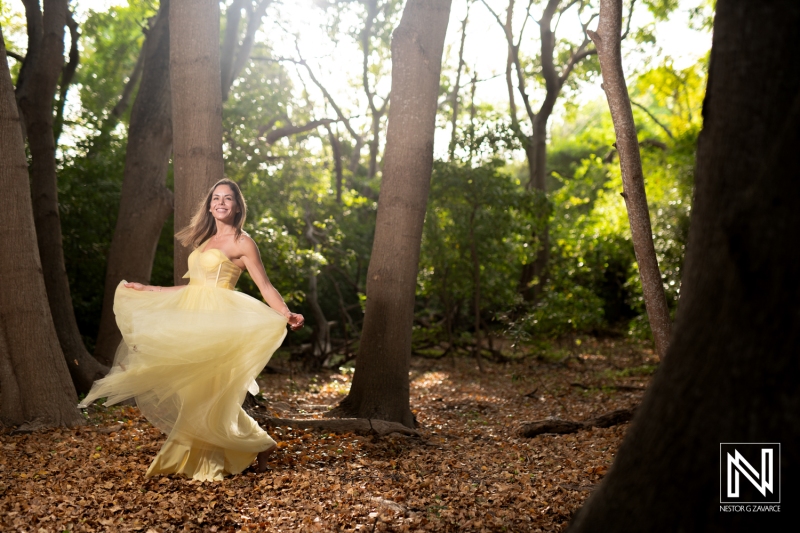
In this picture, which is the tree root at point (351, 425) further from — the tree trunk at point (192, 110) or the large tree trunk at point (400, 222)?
the tree trunk at point (192, 110)

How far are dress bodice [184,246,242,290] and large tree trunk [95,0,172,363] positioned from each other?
4.57 metres

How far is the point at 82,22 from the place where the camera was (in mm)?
16094

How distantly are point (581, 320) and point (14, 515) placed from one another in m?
11.3

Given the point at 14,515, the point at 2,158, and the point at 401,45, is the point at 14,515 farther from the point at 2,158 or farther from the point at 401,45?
the point at 401,45

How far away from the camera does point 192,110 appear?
250 inches

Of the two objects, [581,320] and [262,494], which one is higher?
[581,320]

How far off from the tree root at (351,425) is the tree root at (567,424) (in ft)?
4.75

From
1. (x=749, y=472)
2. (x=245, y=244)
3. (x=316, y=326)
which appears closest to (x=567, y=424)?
(x=245, y=244)

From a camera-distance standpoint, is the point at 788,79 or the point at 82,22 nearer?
the point at 788,79

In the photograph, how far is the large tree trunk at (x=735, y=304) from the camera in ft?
7.35

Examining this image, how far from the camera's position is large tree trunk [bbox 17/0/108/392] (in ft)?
27.0

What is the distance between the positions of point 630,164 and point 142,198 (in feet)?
21.7

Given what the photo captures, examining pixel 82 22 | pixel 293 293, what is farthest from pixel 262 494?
pixel 82 22

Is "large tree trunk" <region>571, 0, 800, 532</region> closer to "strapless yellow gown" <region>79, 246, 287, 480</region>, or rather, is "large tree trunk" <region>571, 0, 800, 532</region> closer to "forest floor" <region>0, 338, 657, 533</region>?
"forest floor" <region>0, 338, 657, 533</region>
